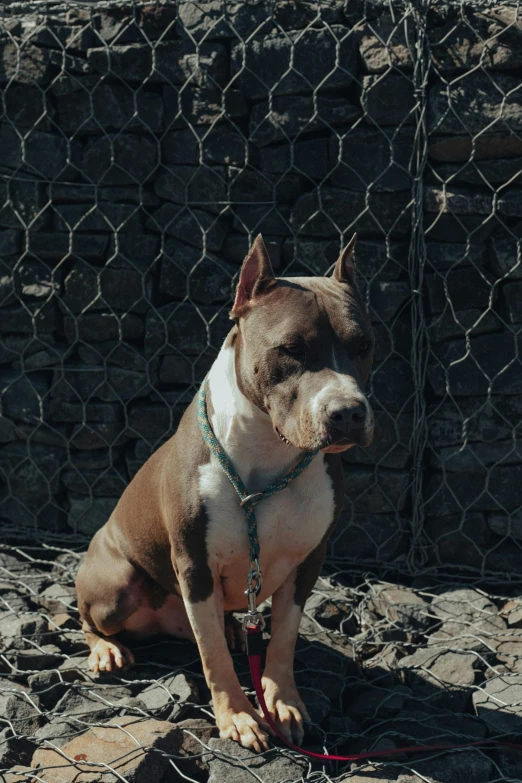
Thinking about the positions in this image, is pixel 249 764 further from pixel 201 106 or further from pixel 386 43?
pixel 386 43

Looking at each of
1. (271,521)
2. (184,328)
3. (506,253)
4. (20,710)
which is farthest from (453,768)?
(184,328)

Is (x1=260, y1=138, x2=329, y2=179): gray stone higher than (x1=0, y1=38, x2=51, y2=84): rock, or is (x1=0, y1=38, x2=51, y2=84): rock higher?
(x1=0, y1=38, x2=51, y2=84): rock

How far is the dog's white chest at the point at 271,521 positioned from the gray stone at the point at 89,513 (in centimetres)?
150

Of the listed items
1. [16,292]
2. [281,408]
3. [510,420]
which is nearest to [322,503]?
[281,408]

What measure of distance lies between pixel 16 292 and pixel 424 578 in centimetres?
215

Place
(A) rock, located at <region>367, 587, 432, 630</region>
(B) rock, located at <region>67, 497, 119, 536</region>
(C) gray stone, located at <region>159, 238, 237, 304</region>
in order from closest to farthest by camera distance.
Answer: (A) rock, located at <region>367, 587, 432, 630</region>
(C) gray stone, located at <region>159, 238, 237, 304</region>
(B) rock, located at <region>67, 497, 119, 536</region>

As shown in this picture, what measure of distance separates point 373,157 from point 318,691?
2.03 meters

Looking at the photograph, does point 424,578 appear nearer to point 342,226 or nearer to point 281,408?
point 342,226

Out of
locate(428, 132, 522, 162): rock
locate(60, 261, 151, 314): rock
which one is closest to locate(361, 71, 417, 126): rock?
locate(428, 132, 522, 162): rock

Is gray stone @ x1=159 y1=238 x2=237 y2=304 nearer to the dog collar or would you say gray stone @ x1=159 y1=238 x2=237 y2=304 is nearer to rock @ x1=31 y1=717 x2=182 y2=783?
the dog collar

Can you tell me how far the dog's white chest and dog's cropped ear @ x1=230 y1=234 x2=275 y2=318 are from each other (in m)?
0.46

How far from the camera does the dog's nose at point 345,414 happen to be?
2.12 metres

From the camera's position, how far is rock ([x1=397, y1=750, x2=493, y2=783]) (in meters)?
2.34

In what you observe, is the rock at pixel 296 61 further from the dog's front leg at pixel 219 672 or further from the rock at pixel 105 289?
the dog's front leg at pixel 219 672
